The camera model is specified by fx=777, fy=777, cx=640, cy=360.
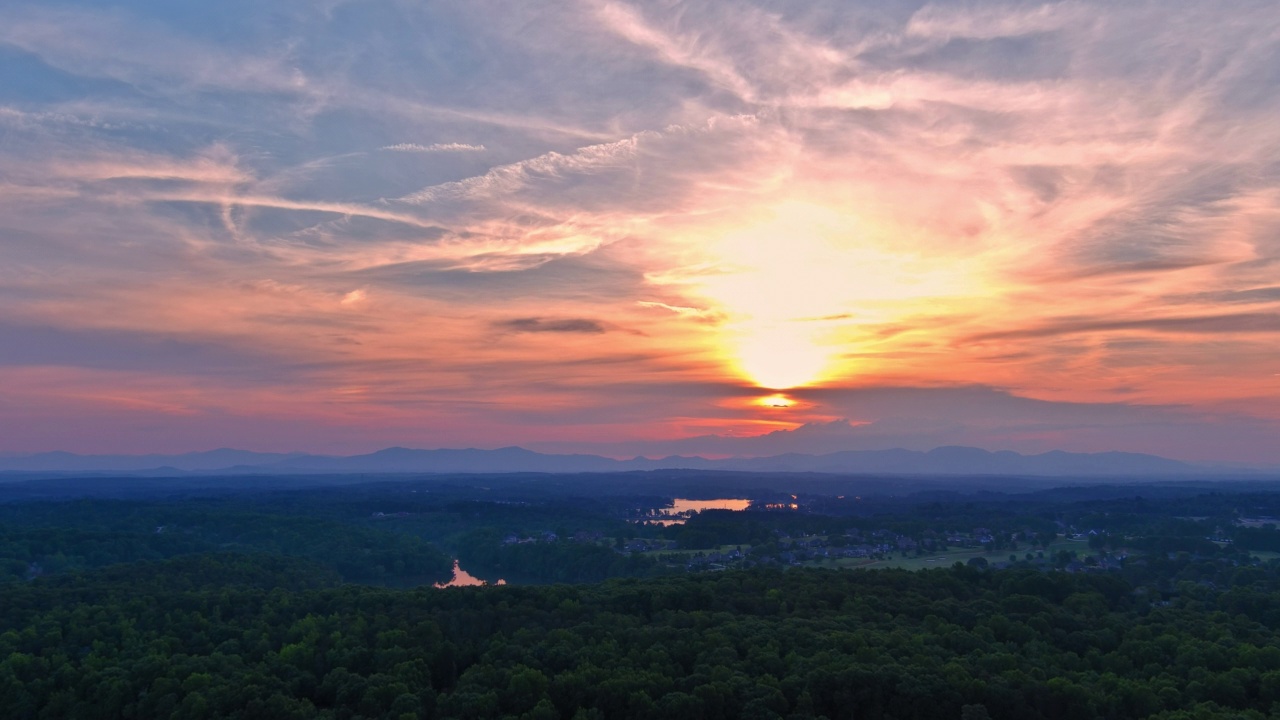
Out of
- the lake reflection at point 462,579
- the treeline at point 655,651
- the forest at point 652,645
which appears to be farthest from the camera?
the lake reflection at point 462,579

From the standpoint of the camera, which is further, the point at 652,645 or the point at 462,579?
the point at 462,579

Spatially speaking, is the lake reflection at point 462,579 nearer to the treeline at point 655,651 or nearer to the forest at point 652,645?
the forest at point 652,645

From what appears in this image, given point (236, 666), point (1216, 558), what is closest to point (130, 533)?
point (236, 666)

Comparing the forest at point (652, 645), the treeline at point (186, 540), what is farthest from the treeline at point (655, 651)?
the treeline at point (186, 540)

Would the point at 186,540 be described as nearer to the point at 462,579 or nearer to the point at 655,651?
the point at 462,579

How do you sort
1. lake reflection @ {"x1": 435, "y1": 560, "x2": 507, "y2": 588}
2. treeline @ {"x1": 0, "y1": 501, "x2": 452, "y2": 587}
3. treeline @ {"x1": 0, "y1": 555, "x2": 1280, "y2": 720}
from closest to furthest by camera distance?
treeline @ {"x1": 0, "y1": 555, "x2": 1280, "y2": 720} → treeline @ {"x1": 0, "y1": 501, "x2": 452, "y2": 587} → lake reflection @ {"x1": 435, "y1": 560, "x2": 507, "y2": 588}

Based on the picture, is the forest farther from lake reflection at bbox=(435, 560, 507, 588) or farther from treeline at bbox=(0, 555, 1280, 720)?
lake reflection at bbox=(435, 560, 507, 588)

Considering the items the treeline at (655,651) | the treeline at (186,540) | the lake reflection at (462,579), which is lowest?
the lake reflection at (462,579)

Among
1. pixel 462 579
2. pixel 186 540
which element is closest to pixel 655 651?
pixel 462 579

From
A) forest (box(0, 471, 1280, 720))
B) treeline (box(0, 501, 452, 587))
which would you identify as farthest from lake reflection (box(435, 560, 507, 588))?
forest (box(0, 471, 1280, 720))
